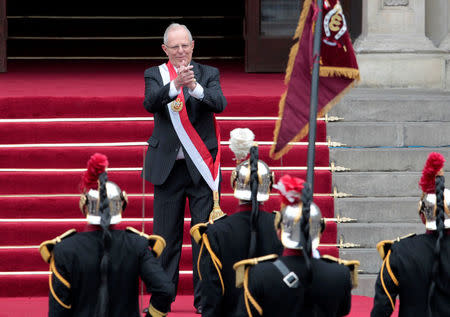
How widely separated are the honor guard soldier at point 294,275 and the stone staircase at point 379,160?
3.95 metres

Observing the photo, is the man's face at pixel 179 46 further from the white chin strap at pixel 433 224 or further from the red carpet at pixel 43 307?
the white chin strap at pixel 433 224

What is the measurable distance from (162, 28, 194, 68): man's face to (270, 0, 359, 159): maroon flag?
671 millimetres

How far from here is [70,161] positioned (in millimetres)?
9352

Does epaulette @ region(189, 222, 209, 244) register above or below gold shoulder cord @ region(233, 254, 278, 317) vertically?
above

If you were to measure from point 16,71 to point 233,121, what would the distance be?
4219mm

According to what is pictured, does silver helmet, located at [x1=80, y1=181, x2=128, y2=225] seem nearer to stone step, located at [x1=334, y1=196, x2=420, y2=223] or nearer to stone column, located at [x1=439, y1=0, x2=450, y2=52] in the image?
stone step, located at [x1=334, y1=196, x2=420, y2=223]

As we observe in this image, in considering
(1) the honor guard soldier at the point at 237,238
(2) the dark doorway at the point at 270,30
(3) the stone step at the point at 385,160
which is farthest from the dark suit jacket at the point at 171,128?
(2) the dark doorway at the point at 270,30

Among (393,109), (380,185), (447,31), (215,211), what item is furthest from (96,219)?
(447,31)

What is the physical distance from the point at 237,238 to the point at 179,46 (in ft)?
5.72

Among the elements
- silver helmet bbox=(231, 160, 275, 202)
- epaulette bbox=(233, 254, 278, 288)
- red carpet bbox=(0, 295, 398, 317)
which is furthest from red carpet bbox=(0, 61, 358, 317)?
epaulette bbox=(233, 254, 278, 288)

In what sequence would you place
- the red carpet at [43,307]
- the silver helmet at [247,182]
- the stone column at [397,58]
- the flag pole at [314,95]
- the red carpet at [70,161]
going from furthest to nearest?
the stone column at [397,58] < the red carpet at [70,161] < the red carpet at [43,307] < the flag pole at [314,95] < the silver helmet at [247,182]

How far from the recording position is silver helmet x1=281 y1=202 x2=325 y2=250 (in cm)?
461

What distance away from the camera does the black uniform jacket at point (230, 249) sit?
18.6 ft

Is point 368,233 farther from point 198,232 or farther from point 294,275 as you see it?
point 294,275
